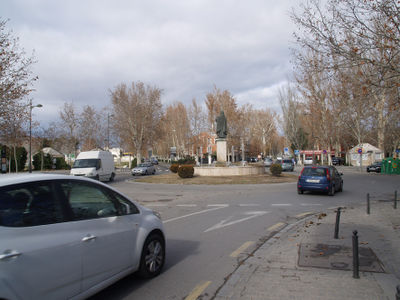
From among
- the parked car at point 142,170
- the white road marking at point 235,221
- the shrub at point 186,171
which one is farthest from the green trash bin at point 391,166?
the white road marking at point 235,221

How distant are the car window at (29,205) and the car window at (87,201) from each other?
0.20 meters

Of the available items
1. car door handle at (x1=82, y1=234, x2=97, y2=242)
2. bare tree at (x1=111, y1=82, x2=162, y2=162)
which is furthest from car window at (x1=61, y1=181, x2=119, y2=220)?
bare tree at (x1=111, y1=82, x2=162, y2=162)

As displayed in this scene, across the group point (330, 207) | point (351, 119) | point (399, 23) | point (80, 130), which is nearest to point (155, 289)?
point (399, 23)

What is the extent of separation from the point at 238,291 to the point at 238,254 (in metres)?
1.83

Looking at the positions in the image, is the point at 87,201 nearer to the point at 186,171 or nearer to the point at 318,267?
the point at 318,267

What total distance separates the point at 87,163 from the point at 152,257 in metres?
22.4

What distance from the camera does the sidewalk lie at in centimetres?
423

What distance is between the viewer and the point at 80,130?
54.4 meters

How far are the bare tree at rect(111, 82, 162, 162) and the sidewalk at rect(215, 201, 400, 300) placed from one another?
43.9 metres

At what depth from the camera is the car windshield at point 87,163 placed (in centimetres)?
2552

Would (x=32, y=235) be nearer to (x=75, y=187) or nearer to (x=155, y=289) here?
(x=75, y=187)

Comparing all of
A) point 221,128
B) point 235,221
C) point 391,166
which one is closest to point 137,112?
point 221,128

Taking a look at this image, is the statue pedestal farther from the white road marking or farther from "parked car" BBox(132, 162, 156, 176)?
the white road marking

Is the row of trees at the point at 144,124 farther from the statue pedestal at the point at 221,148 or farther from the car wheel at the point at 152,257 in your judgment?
the car wheel at the point at 152,257
